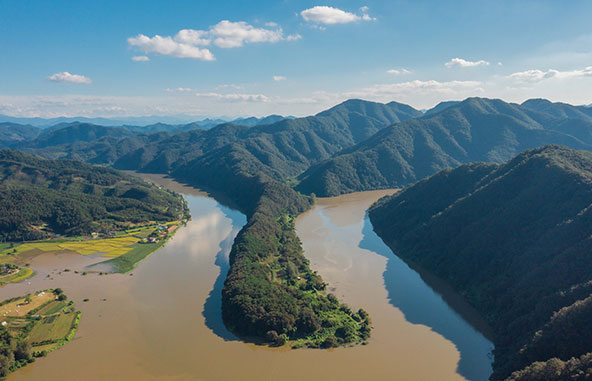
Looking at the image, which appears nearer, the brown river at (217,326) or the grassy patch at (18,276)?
the brown river at (217,326)

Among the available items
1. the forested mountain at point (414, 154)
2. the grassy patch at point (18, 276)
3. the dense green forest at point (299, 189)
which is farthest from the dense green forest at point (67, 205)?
the forested mountain at point (414, 154)

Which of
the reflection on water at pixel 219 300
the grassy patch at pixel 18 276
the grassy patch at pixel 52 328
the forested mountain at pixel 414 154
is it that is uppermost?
the forested mountain at pixel 414 154

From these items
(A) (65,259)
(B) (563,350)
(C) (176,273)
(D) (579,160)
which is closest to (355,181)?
(D) (579,160)

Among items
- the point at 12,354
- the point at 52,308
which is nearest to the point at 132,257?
the point at 52,308

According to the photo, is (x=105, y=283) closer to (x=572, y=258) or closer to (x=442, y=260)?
(x=442, y=260)

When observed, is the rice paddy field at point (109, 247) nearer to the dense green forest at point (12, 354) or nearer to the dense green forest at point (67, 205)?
the dense green forest at point (67, 205)
